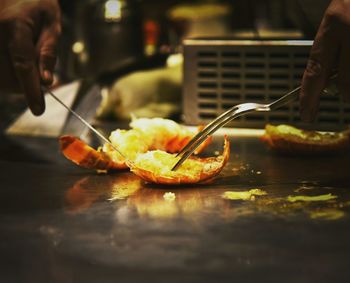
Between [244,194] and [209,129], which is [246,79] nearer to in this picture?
[209,129]

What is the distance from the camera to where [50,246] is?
4.14 ft

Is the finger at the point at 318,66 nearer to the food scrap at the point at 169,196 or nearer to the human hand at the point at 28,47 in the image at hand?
the food scrap at the point at 169,196

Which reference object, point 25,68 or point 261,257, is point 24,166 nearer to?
point 25,68

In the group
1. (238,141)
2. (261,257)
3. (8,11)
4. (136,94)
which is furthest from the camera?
(136,94)

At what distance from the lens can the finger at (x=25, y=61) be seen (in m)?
1.89

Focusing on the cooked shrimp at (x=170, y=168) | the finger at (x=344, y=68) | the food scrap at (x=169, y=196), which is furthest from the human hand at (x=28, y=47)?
the finger at (x=344, y=68)

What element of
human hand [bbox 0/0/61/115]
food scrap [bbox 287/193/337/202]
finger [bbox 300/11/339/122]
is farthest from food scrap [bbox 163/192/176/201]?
human hand [bbox 0/0/61/115]

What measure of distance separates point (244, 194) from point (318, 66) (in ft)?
1.14

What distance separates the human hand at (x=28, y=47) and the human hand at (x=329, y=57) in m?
0.75

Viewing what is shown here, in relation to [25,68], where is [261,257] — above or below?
below

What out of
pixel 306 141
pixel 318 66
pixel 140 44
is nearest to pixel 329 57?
pixel 318 66

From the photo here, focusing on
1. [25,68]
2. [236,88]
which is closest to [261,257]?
[25,68]

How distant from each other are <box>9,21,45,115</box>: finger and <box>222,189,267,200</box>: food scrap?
65 centimetres

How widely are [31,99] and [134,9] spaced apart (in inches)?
92.9
